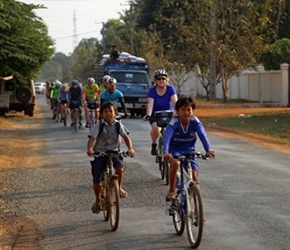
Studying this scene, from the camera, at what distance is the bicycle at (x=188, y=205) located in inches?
328

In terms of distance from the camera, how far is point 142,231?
9383 millimetres

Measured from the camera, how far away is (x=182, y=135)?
29.5ft

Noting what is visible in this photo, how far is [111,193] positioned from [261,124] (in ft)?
62.4

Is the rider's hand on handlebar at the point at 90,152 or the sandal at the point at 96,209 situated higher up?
the rider's hand on handlebar at the point at 90,152

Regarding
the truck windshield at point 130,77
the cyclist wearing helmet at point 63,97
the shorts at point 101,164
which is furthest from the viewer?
the truck windshield at point 130,77

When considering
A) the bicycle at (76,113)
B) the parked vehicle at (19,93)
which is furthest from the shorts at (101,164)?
the parked vehicle at (19,93)

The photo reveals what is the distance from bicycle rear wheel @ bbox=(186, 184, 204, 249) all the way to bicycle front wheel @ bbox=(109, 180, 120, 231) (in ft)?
3.71

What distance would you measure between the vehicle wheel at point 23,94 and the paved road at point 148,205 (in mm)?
16232

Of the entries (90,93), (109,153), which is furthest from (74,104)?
(109,153)

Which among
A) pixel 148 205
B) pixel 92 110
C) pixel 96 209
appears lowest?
pixel 148 205

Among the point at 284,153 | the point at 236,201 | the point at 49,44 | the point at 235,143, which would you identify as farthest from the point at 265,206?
the point at 49,44

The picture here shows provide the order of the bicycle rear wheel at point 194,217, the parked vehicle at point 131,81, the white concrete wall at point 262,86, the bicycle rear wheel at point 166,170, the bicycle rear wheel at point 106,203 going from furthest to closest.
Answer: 1. the white concrete wall at point 262,86
2. the parked vehicle at point 131,81
3. the bicycle rear wheel at point 166,170
4. the bicycle rear wheel at point 106,203
5. the bicycle rear wheel at point 194,217

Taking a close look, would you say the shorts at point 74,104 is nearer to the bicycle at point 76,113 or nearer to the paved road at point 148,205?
the bicycle at point 76,113

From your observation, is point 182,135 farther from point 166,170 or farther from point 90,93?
point 90,93
